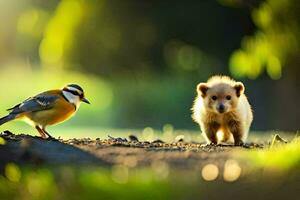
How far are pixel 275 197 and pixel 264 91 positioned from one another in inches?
853

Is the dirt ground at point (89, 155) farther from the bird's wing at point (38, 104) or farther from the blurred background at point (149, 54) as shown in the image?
the blurred background at point (149, 54)

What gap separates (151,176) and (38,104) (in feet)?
14.5

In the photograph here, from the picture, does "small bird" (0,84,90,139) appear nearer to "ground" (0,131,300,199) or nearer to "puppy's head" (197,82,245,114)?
"puppy's head" (197,82,245,114)

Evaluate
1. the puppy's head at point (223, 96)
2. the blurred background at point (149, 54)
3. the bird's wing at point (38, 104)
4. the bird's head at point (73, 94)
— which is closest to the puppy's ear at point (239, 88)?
the puppy's head at point (223, 96)

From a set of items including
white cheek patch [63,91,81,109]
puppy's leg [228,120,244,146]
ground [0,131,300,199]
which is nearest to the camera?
ground [0,131,300,199]

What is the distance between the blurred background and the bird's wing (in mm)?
6617

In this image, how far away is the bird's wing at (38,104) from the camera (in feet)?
34.2

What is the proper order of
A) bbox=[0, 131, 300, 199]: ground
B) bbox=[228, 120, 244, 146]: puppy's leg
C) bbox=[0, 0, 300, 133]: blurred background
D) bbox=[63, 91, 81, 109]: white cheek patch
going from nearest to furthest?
bbox=[0, 131, 300, 199]: ground, bbox=[63, 91, 81, 109]: white cheek patch, bbox=[228, 120, 244, 146]: puppy's leg, bbox=[0, 0, 300, 133]: blurred background

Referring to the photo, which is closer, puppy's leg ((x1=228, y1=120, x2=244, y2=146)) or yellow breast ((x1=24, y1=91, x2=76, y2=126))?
yellow breast ((x1=24, y1=91, x2=76, y2=126))

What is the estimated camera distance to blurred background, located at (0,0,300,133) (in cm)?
2106

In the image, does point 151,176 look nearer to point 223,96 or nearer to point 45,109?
point 45,109

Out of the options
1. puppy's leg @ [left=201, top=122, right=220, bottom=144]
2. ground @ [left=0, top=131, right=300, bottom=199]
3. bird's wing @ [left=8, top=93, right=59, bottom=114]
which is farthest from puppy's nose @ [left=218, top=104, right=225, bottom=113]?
ground @ [left=0, top=131, right=300, bottom=199]

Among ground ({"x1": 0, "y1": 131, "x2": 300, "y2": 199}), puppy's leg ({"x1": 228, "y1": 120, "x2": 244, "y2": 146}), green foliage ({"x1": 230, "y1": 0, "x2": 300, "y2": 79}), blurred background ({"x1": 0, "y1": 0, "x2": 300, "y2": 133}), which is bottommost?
ground ({"x1": 0, "y1": 131, "x2": 300, "y2": 199})

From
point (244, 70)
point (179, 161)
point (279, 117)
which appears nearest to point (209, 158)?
point (179, 161)
